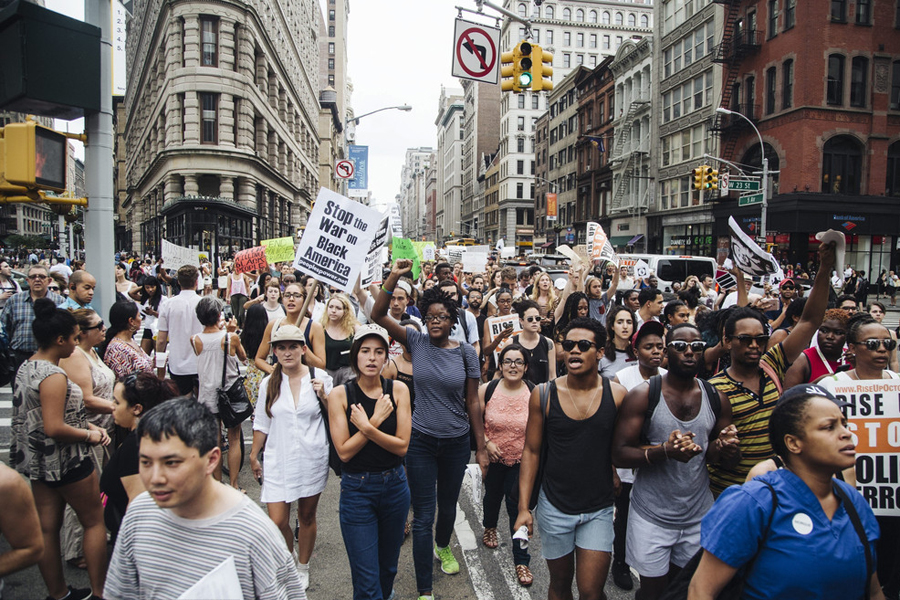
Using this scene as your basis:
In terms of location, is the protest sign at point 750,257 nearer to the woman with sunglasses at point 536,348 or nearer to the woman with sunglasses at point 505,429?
the woman with sunglasses at point 536,348

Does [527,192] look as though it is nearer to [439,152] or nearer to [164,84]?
[164,84]

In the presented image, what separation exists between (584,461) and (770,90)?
117 feet

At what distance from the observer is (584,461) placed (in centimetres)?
340

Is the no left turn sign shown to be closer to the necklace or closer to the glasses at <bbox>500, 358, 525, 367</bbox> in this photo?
the glasses at <bbox>500, 358, 525, 367</bbox>

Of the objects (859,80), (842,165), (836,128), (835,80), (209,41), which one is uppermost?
(209,41)

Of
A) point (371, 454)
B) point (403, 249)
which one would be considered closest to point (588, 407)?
point (371, 454)

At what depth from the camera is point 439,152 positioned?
167250 mm

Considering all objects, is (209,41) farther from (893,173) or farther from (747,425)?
(893,173)

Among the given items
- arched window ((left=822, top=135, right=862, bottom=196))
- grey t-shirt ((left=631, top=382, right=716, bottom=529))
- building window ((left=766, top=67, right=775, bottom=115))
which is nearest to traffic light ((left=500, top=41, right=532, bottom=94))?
grey t-shirt ((left=631, top=382, right=716, bottom=529))

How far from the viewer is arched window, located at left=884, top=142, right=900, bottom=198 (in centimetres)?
3056

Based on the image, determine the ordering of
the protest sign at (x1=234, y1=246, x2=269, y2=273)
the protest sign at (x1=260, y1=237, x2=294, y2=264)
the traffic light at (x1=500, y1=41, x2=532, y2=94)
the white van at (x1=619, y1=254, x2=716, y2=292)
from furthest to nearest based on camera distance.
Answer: the white van at (x1=619, y1=254, x2=716, y2=292), the protest sign at (x1=260, y1=237, x2=294, y2=264), the protest sign at (x1=234, y1=246, x2=269, y2=273), the traffic light at (x1=500, y1=41, x2=532, y2=94)

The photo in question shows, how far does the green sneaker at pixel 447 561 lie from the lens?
436 centimetres

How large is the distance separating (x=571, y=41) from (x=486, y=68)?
7616 cm

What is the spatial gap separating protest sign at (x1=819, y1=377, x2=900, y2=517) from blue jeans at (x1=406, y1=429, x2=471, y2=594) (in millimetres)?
2504
